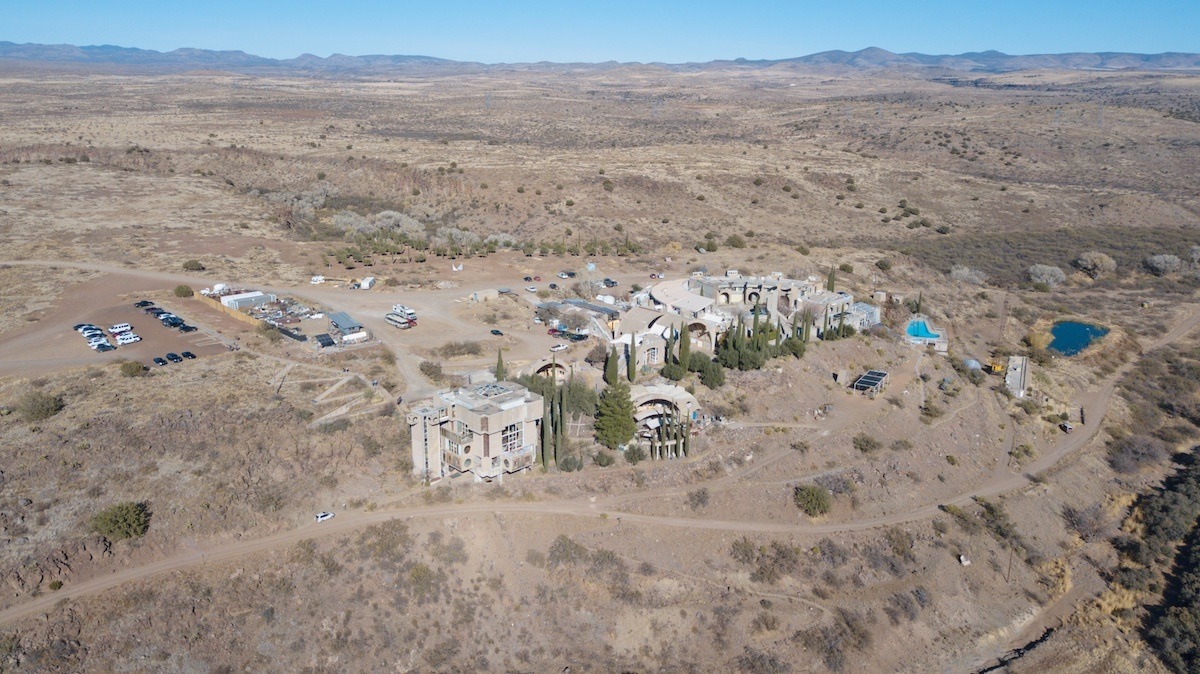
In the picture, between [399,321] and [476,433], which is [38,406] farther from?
[476,433]

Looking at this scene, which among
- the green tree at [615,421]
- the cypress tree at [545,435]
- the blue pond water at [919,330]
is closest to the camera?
the cypress tree at [545,435]

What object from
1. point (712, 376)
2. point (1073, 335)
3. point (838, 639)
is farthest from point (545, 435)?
point (1073, 335)

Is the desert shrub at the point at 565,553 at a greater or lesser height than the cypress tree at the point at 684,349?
Result: lesser

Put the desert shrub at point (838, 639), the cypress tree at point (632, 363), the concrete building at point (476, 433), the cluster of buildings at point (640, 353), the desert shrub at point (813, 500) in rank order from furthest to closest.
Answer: the cypress tree at point (632, 363) < the desert shrub at point (813, 500) < the cluster of buildings at point (640, 353) < the concrete building at point (476, 433) < the desert shrub at point (838, 639)

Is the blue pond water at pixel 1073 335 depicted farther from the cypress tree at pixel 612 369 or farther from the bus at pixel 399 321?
the bus at pixel 399 321

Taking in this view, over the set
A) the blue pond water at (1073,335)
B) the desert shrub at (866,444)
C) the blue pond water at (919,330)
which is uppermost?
the blue pond water at (919,330)

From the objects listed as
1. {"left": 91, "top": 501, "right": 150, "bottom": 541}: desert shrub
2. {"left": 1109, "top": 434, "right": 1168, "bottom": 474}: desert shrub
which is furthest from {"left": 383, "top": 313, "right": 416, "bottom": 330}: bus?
{"left": 1109, "top": 434, "right": 1168, "bottom": 474}: desert shrub

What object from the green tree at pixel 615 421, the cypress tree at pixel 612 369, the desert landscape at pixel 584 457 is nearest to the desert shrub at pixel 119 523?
the desert landscape at pixel 584 457

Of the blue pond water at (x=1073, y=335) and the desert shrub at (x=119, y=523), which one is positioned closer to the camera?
the desert shrub at (x=119, y=523)
